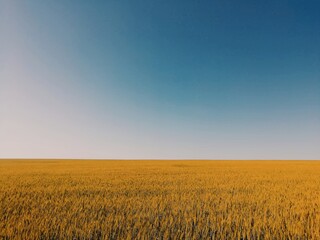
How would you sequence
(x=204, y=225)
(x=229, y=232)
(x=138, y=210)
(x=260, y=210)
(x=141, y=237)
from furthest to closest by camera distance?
(x=260, y=210), (x=138, y=210), (x=204, y=225), (x=229, y=232), (x=141, y=237)

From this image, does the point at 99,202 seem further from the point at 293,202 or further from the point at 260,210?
the point at 293,202

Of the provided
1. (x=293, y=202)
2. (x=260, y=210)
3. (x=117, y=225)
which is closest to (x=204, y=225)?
(x=117, y=225)

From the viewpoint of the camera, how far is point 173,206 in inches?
320

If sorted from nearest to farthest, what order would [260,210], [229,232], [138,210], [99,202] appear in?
[229,232], [138,210], [260,210], [99,202]

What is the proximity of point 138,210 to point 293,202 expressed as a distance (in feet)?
19.0

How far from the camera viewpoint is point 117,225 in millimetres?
5898

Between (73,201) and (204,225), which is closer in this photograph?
(204,225)

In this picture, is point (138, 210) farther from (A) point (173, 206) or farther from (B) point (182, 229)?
(B) point (182, 229)

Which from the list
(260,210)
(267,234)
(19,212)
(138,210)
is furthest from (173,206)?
(19,212)

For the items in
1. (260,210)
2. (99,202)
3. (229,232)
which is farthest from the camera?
(99,202)

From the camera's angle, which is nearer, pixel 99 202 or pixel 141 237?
pixel 141 237

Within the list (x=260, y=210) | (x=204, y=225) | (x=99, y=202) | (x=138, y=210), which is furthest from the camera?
(x=99, y=202)

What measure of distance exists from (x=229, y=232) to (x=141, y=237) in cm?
192

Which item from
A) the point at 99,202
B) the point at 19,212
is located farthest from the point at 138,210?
the point at 19,212
